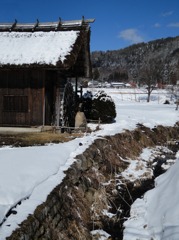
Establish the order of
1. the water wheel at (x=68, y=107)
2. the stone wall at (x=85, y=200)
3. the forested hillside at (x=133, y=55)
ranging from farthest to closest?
the forested hillside at (x=133, y=55) → the water wheel at (x=68, y=107) → the stone wall at (x=85, y=200)

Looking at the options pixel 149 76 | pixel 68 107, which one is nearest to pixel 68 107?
pixel 68 107

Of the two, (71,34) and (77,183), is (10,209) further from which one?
(71,34)

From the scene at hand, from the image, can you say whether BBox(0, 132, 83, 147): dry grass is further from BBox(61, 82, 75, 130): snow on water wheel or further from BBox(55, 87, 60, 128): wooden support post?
BBox(61, 82, 75, 130): snow on water wheel

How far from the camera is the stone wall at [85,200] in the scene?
6.00m

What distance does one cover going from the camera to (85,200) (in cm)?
855

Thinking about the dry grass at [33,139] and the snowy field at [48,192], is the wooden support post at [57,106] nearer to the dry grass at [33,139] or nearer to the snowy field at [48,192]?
the dry grass at [33,139]

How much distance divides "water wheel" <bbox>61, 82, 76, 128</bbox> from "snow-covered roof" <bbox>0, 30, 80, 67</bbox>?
7.70ft

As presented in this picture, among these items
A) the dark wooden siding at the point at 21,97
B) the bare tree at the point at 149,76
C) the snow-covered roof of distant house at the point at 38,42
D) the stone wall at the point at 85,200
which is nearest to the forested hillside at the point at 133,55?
the bare tree at the point at 149,76

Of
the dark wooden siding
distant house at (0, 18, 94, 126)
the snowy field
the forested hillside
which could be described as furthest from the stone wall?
the forested hillside

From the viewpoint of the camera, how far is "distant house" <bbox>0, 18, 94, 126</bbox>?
14.2 metres

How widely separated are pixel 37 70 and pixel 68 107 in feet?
10.7

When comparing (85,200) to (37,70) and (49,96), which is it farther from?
(49,96)

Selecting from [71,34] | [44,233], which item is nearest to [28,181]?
[44,233]

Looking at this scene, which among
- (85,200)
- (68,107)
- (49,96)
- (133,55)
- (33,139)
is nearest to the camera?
(85,200)
